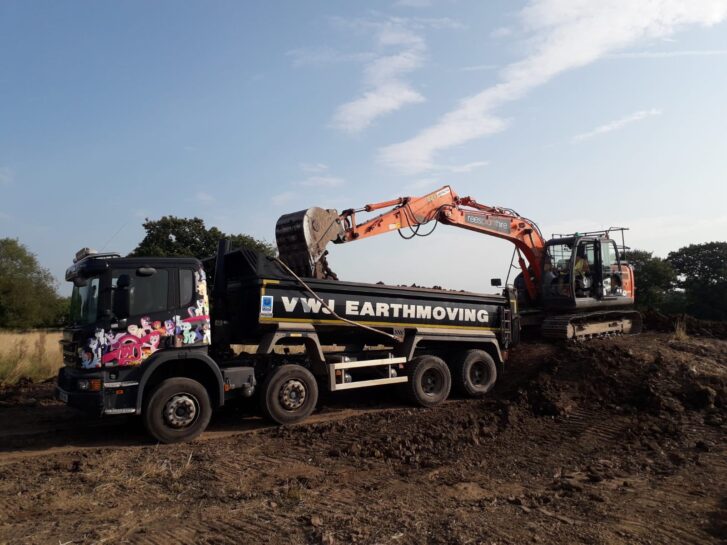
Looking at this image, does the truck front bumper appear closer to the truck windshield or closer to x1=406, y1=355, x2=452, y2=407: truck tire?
the truck windshield

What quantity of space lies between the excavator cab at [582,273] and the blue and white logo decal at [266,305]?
28.9ft

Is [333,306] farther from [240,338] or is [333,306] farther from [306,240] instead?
[240,338]

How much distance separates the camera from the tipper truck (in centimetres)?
803

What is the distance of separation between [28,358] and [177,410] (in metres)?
8.79

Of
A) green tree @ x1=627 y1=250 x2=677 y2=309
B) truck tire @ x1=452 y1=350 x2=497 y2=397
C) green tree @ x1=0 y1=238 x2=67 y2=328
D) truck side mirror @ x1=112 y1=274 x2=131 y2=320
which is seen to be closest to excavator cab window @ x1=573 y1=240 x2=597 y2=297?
truck tire @ x1=452 y1=350 x2=497 y2=397

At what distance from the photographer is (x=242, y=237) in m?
31.0

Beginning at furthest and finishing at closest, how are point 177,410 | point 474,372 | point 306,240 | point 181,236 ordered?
point 181,236, point 474,372, point 306,240, point 177,410

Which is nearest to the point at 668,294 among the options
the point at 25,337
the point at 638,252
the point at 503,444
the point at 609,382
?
the point at 638,252

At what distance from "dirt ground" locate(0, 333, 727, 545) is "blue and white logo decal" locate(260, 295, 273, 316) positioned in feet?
6.10

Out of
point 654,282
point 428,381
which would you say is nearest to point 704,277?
point 654,282

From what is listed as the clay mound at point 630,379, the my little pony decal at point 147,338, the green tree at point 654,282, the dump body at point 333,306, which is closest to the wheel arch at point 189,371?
the my little pony decal at point 147,338

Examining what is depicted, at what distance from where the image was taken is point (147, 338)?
8195 mm

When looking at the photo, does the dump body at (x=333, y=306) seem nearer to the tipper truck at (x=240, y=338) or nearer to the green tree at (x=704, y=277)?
the tipper truck at (x=240, y=338)

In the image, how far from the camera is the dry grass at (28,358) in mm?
14180
